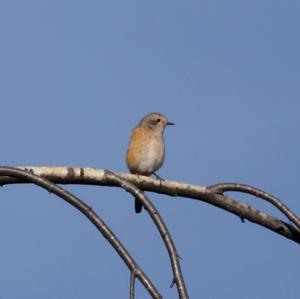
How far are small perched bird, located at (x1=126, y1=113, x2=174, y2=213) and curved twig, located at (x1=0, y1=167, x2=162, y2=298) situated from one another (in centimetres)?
619

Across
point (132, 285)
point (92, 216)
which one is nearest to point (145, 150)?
point (92, 216)

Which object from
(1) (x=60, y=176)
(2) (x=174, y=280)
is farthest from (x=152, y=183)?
(2) (x=174, y=280)

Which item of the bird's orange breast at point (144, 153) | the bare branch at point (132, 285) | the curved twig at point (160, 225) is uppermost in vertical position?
the bird's orange breast at point (144, 153)

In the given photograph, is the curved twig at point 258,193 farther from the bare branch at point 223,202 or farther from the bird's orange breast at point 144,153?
the bird's orange breast at point 144,153

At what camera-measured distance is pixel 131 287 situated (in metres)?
4.70

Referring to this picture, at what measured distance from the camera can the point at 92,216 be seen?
5.18 meters

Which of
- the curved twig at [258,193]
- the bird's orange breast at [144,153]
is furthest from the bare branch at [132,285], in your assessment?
the bird's orange breast at [144,153]

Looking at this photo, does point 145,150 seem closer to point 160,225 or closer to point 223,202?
point 223,202

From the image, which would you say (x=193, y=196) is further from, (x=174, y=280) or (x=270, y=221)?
(x=174, y=280)

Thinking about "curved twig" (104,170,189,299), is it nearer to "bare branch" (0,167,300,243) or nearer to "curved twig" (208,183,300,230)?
"bare branch" (0,167,300,243)

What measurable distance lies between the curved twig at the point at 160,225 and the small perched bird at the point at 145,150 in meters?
5.76

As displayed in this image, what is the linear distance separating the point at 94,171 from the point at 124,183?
1.16ft

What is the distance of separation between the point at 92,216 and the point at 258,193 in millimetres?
1570

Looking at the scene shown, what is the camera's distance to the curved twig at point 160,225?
189 inches
